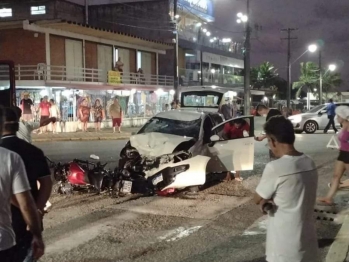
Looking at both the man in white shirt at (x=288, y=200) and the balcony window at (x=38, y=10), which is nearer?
the man in white shirt at (x=288, y=200)

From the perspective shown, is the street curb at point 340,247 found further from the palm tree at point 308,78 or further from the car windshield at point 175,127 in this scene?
the palm tree at point 308,78

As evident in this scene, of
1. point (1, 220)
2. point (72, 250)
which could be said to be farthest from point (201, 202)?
point (1, 220)

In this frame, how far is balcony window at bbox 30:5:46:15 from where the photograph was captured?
1975 inches

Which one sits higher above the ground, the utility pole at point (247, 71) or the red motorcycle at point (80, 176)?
the utility pole at point (247, 71)

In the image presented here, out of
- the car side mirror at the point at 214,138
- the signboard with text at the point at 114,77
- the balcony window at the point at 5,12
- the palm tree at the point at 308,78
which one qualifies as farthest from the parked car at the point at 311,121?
the palm tree at the point at 308,78

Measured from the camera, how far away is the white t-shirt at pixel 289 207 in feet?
11.0

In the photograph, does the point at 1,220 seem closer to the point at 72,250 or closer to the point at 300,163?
the point at 300,163

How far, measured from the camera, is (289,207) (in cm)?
336

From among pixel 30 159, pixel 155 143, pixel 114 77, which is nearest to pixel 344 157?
pixel 155 143

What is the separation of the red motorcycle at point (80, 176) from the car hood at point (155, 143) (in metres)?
0.90

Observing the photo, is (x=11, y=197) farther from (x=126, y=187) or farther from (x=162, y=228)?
(x=126, y=187)

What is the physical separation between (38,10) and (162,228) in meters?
46.9

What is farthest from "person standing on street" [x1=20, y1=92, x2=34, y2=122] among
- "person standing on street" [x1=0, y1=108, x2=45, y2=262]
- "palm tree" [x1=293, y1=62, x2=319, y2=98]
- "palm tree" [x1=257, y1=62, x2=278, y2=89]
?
"palm tree" [x1=257, y1=62, x2=278, y2=89]

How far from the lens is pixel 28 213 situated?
3.29 metres
